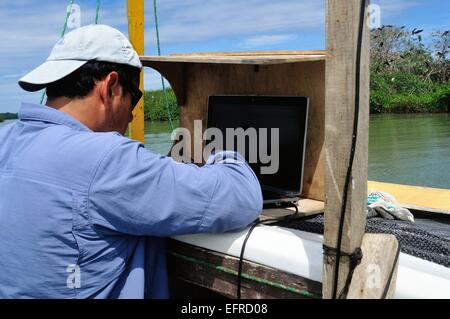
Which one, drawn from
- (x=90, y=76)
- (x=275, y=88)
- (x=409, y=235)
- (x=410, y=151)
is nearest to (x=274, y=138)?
(x=275, y=88)

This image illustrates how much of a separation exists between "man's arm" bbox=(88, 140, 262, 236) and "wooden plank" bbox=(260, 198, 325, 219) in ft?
1.77

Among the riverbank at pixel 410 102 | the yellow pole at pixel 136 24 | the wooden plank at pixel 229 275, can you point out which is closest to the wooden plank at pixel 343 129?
the wooden plank at pixel 229 275

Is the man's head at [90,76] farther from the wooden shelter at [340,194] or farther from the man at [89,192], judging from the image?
the wooden shelter at [340,194]

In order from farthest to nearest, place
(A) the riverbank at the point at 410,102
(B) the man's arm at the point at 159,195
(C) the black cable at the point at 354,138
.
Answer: (A) the riverbank at the point at 410,102
(B) the man's arm at the point at 159,195
(C) the black cable at the point at 354,138

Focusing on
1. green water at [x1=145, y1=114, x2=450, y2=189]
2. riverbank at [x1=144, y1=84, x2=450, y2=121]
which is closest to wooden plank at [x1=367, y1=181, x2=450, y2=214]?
green water at [x1=145, y1=114, x2=450, y2=189]

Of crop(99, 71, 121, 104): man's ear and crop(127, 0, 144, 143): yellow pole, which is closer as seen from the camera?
crop(99, 71, 121, 104): man's ear

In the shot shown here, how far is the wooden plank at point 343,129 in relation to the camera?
1053mm

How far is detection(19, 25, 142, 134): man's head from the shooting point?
1.38 meters

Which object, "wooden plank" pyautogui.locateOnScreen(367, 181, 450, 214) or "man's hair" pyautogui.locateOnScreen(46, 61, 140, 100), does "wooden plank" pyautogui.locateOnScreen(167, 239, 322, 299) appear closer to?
"man's hair" pyautogui.locateOnScreen(46, 61, 140, 100)

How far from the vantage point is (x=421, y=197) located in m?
2.83

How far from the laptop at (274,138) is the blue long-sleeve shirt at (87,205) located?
0.76m

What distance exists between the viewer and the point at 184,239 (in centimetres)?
152

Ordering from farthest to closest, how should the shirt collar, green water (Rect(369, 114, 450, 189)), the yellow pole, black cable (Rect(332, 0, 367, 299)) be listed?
green water (Rect(369, 114, 450, 189))
the yellow pole
the shirt collar
black cable (Rect(332, 0, 367, 299))

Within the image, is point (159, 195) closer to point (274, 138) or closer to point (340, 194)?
point (340, 194)
